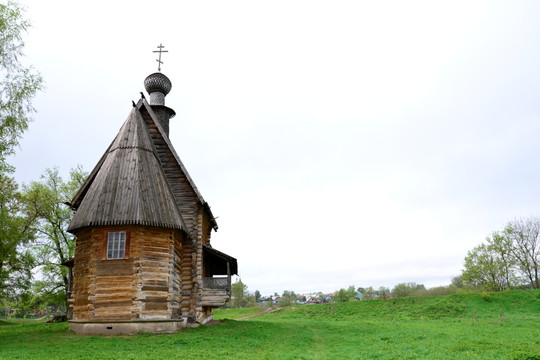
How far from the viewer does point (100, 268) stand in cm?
1620

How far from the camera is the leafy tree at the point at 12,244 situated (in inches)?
671

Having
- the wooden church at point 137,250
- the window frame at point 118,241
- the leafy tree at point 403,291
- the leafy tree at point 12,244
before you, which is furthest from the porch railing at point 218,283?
the leafy tree at point 403,291

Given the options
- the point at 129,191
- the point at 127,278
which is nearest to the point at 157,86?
the point at 129,191

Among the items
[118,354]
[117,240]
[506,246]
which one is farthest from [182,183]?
[506,246]

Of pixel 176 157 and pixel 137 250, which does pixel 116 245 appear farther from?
pixel 176 157

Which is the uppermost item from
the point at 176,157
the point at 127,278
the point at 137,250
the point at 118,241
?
the point at 176,157

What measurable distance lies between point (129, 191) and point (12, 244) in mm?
6050

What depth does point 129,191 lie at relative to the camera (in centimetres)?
1742

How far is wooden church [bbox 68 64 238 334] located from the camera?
16.0 m

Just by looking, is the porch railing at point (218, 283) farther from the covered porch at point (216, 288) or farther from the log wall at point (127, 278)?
the log wall at point (127, 278)

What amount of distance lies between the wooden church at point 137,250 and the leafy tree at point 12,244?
2.84 m

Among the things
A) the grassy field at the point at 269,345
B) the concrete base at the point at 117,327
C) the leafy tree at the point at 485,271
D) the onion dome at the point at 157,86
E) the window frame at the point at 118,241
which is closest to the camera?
the grassy field at the point at 269,345

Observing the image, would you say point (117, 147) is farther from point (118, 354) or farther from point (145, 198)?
point (118, 354)

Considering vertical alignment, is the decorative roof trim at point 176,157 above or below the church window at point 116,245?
above
